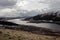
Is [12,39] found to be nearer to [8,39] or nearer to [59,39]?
[8,39]

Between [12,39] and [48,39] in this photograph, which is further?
[48,39]

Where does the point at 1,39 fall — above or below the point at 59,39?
above

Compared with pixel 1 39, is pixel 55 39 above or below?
below

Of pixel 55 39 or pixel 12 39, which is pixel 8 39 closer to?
pixel 12 39

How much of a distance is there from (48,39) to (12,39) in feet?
23.4

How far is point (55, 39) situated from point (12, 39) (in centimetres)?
846

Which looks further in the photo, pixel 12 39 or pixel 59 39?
pixel 59 39

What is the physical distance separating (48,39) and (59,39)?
6.28 ft

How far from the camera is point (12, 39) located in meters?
22.5

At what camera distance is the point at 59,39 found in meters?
27.2

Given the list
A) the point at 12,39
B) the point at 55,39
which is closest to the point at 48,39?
the point at 55,39

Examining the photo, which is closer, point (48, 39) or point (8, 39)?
point (8, 39)

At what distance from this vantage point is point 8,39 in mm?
22172

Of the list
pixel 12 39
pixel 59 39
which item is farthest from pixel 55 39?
pixel 12 39
